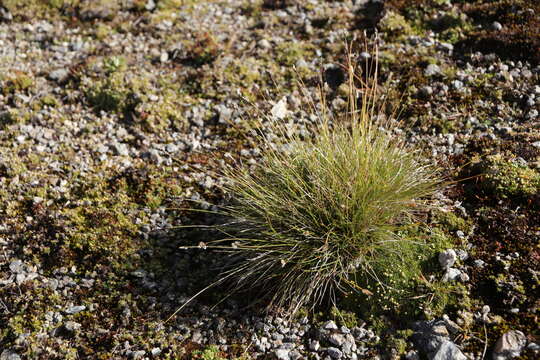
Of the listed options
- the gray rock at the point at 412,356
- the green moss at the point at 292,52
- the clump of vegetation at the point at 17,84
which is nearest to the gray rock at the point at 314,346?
the gray rock at the point at 412,356

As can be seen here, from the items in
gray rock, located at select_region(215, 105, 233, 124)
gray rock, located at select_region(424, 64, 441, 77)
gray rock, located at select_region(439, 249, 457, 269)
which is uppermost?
gray rock, located at select_region(424, 64, 441, 77)

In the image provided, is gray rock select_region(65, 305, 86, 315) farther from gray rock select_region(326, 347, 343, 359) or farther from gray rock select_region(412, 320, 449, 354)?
gray rock select_region(412, 320, 449, 354)

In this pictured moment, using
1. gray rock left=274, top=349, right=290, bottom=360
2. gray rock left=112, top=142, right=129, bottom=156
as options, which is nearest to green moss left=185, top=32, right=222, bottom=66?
gray rock left=112, top=142, right=129, bottom=156

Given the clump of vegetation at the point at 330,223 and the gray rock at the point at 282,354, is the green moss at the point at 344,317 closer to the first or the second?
the clump of vegetation at the point at 330,223

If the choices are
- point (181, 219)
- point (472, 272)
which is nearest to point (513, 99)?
point (472, 272)

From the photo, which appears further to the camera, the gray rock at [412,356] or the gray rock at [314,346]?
the gray rock at [314,346]

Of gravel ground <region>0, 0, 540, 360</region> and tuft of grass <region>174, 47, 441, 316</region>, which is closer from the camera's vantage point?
gravel ground <region>0, 0, 540, 360</region>

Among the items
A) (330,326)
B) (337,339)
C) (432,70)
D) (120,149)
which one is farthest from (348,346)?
(432,70)
